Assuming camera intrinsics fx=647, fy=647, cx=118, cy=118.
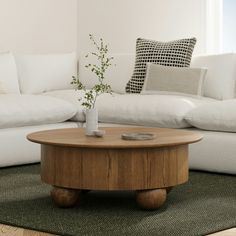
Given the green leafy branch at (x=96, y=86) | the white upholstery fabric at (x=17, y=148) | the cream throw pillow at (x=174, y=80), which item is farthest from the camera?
the cream throw pillow at (x=174, y=80)

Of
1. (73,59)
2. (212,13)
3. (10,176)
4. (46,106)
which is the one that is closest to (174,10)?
(212,13)

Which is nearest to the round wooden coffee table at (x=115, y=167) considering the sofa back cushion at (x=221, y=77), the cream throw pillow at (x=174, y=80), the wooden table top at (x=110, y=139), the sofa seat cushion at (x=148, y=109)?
the wooden table top at (x=110, y=139)

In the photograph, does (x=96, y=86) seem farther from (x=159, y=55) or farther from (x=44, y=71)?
(x=44, y=71)

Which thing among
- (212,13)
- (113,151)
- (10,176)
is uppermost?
(212,13)

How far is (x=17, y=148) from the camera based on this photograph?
4.38 metres

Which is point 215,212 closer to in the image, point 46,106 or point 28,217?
point 28,217

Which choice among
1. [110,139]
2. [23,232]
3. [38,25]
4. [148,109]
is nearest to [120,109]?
[148,109]

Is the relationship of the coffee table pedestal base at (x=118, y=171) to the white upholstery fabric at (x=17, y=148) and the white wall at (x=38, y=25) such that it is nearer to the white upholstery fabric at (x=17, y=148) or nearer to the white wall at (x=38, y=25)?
the white upholstery fabric at (x=17, y=148)

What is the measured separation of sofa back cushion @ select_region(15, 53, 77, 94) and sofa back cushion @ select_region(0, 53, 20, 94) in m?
0.13

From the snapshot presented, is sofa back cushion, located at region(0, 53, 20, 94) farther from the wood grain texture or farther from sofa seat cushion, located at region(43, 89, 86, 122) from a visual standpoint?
the wood grain texture

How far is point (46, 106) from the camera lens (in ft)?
15.1

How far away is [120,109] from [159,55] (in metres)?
0.76

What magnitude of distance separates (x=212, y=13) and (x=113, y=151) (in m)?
3.30

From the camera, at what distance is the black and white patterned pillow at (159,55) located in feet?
16.5
